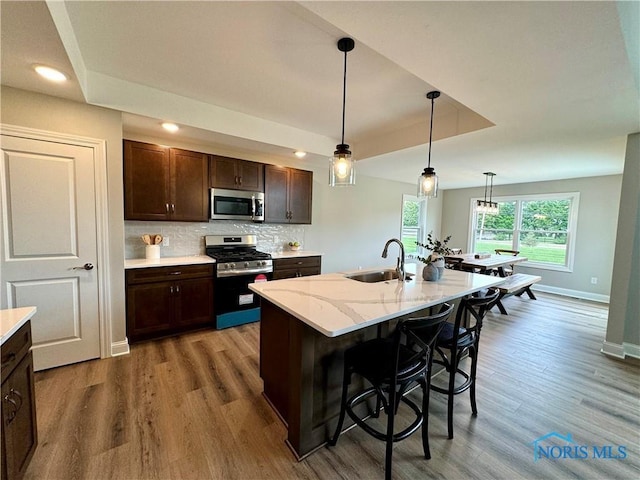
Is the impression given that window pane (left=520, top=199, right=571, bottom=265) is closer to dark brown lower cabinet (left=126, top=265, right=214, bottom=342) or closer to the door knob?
dark brown lower cabinet (left=126, top=265, right=214, bottom=342)

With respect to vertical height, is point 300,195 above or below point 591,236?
above

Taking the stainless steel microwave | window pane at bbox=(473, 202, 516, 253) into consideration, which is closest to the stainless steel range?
the stainless steel microwave

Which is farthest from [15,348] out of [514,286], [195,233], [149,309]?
[514,286]

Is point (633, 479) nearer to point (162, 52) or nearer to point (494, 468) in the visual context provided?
point (494, 468)

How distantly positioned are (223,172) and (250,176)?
1.22ft

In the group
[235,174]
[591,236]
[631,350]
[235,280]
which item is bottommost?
[631,350]

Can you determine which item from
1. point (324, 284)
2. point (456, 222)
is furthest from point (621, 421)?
point (456, 222)

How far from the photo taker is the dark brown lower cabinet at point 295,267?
3.81 m

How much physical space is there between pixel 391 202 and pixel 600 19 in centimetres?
484

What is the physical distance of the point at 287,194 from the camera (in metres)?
4.15

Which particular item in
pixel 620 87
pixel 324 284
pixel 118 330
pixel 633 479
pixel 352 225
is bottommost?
pixel 633 479

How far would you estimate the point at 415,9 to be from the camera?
1.30m

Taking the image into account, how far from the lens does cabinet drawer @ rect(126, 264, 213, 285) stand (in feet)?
9.25

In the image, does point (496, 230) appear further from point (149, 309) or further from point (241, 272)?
point (149, 309)
